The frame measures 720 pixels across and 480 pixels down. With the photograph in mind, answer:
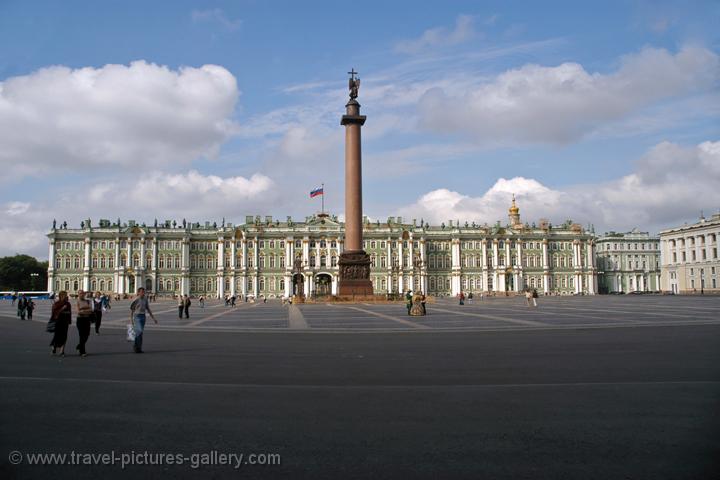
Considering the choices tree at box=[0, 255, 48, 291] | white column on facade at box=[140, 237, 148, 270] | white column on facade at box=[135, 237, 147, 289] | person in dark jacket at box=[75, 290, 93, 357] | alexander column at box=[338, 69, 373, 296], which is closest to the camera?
person in dark jacket at box=[75, 290, 93, 357]

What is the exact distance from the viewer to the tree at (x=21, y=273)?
121 meters

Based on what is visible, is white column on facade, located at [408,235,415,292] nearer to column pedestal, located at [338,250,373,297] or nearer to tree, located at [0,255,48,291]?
column pedestal, located at [338,250,373,297]

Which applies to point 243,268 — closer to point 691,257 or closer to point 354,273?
point 354,273

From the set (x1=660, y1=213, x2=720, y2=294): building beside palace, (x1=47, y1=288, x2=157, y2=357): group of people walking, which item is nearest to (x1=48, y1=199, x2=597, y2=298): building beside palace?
(x1=660, y1=213, x2=720, y2=294): building beside palace

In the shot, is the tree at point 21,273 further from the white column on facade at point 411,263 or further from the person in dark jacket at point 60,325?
the person in dark jacket at point 60,325

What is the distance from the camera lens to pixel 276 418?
24.0 ft

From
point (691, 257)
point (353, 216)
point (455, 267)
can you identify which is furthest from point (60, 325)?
point (691, 257)

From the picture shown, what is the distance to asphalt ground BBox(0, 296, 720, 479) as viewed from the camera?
18.3 feet

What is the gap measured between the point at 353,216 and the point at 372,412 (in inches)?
1878

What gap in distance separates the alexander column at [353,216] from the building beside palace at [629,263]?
324 ft

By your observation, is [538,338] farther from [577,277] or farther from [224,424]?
[577,277]

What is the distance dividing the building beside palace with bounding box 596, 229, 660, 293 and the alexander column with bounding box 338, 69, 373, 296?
98.9 metres

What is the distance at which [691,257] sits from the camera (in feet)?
369

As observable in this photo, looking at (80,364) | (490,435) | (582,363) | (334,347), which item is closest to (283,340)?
(334,347)
